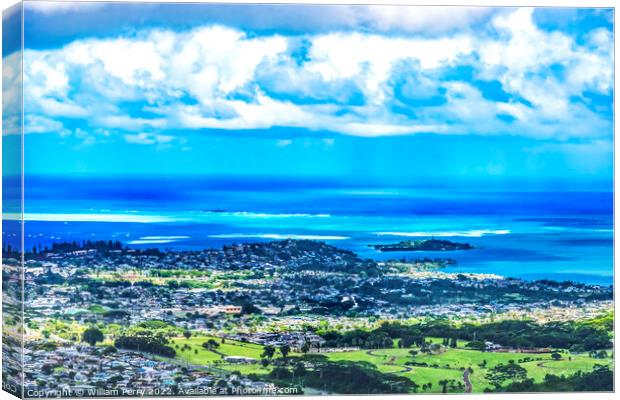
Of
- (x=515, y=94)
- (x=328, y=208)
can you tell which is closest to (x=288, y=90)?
(x=328, y=208)

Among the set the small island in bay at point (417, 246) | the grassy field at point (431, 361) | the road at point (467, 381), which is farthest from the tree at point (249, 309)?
the road at point (467, 381)

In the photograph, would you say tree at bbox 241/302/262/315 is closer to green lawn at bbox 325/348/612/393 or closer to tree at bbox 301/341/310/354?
tree at bbox 301/341/310/354

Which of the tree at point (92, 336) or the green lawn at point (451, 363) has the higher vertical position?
the tree at point (92, 336)

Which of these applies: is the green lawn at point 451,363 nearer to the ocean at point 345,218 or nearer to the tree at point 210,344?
the ocean at point 345,218

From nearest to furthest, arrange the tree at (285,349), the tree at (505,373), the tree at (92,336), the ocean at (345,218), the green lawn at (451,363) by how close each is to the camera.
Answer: the tree at (92,336)
the ocean at (345,218)
the tree at (285,349)
the green lawn at (451,363)
the tree at (505,373)

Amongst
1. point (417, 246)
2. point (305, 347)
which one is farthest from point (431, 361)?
point (305, 347)

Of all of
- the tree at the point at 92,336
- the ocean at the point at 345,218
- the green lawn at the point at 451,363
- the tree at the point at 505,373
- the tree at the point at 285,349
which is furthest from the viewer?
the tree at the point at 505,373

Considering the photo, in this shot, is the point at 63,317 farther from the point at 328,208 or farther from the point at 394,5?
the point at 394,5
